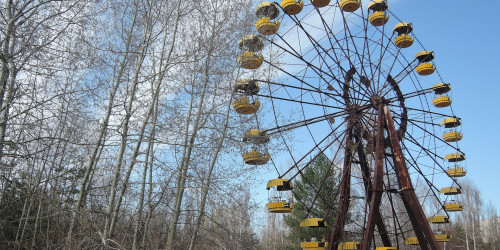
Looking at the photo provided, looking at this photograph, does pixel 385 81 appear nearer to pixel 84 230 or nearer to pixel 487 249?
pixel 84 230

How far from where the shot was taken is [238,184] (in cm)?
895

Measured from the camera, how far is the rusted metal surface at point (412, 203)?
11.0 metres

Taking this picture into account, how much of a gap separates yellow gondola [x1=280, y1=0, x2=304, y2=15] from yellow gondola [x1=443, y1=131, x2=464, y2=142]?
7693mm

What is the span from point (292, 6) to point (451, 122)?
758 cm

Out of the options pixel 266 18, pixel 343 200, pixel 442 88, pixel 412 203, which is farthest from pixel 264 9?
pixel 442 88

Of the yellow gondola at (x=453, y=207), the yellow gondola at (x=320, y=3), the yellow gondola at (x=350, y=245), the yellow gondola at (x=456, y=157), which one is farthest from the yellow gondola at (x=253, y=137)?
the yellow gondola at (x=456, y=157)

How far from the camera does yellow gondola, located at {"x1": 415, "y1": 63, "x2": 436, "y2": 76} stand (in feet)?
51.0

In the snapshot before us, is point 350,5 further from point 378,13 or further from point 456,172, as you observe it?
point 456,172

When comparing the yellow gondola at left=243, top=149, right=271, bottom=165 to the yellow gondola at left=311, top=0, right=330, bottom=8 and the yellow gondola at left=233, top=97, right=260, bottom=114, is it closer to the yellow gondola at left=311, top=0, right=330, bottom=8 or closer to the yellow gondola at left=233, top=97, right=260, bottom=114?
the yellow gondola at left=233, top=97, right=260, bottom=114

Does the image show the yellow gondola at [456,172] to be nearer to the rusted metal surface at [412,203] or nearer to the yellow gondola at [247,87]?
the rusted metal surface at [412,203]

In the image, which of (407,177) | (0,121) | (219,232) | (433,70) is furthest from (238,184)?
(433,70)

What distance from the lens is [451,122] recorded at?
623 inches

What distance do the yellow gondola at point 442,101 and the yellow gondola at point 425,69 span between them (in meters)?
1.02

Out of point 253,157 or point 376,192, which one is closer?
point 253,157
